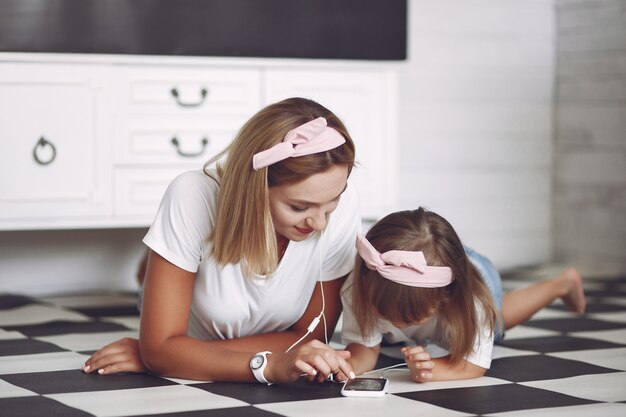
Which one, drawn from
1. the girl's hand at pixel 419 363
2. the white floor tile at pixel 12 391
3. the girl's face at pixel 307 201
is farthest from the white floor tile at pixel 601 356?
the white floor tile at pixel 12 391

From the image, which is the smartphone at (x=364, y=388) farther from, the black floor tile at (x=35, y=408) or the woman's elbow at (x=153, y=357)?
the black floor tile at (x=35, y=408)

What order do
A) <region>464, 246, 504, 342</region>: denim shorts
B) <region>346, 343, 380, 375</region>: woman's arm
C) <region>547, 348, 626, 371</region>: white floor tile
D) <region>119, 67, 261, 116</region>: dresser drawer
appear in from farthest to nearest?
<region>119, 67, 261, 116</region>: dresser drawer, <region>464, 246, 504, 342</region>: denim shorts, <region>547, 348, 626, 371</region>: white floor tile, <region>346, 343, 380, 375</region>: woman's arm

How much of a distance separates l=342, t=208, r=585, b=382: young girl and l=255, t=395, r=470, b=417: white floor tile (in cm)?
15

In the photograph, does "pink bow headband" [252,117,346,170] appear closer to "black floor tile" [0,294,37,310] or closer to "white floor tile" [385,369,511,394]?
"white floor tile" [385,369,511,394]

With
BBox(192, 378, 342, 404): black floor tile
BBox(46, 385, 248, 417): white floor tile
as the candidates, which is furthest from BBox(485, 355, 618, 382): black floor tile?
BBox(46, 385, 248, 417): white floor tile

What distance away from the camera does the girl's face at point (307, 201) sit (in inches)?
61.1

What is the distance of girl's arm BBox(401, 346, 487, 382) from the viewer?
1.66 metres

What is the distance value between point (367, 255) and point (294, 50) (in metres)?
1.22

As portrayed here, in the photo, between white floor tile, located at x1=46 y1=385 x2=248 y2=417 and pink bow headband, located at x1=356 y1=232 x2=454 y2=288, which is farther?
pink bow headband, located at x1=356 y1=232 x2=454 y2=288

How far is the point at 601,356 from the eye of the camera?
1986mm

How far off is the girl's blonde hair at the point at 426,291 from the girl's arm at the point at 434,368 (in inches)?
0.7

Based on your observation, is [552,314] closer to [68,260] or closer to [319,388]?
[319,388]

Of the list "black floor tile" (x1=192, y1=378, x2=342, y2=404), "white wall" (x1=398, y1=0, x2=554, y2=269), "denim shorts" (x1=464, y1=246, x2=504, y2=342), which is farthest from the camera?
"white wall" (x1=398, y1=0, x2=554, y2=269)

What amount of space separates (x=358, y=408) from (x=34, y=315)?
129cm
